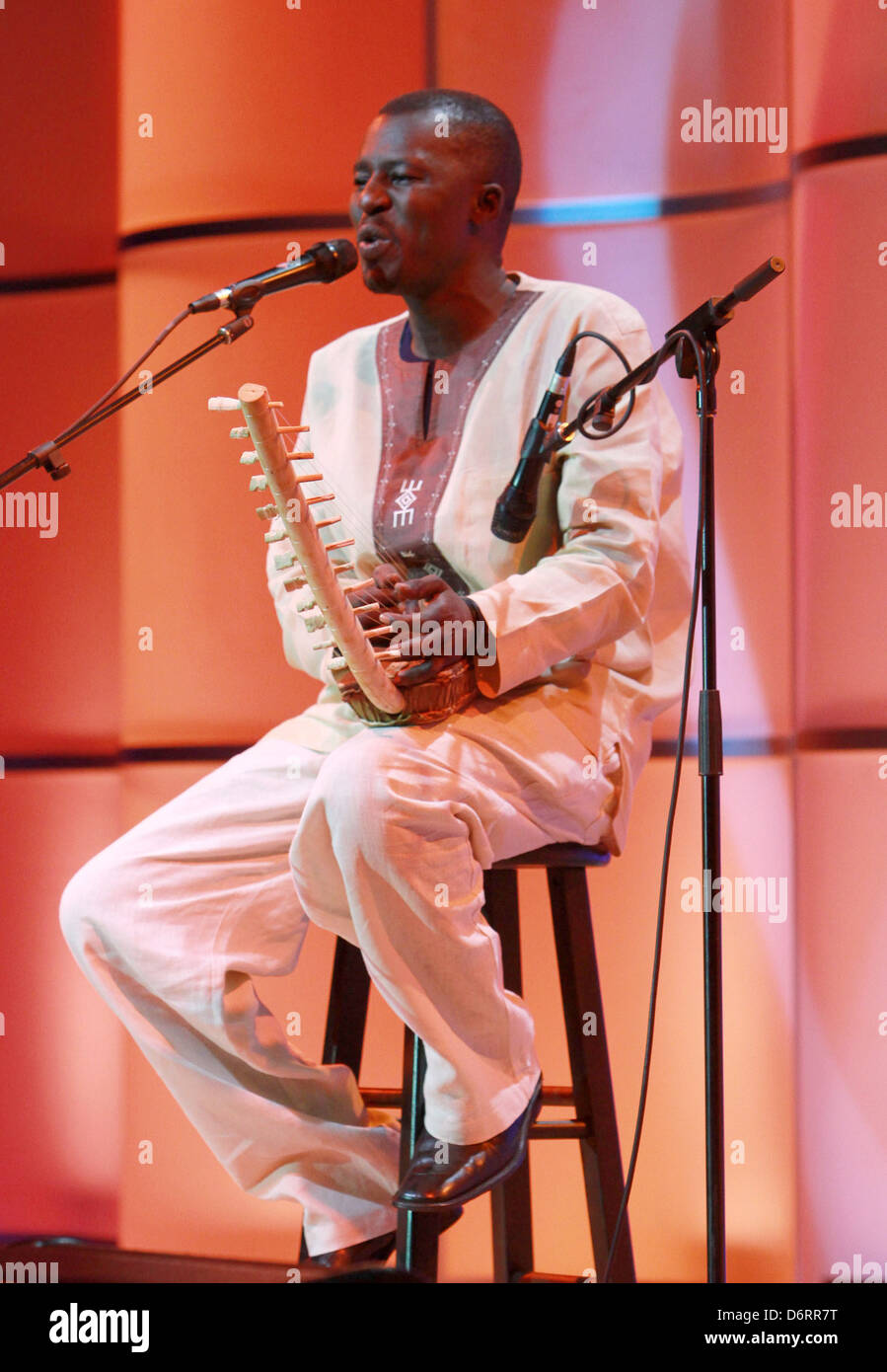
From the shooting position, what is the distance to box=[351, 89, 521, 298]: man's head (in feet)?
7.18

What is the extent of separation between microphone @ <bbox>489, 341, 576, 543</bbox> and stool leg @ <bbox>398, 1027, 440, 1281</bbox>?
2.31ft

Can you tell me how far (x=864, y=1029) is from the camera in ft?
8.30

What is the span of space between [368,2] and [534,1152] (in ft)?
7.36

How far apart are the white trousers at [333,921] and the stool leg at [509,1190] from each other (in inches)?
5.0

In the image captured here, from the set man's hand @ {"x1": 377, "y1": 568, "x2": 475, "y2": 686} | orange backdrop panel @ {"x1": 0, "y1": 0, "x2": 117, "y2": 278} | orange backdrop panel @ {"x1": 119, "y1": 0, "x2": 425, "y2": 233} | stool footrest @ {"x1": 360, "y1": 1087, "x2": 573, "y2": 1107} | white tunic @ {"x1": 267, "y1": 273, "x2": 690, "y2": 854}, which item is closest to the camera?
man's hand @ {"x1": 377, "y1": 568, "x2": 475, "y2": 686}

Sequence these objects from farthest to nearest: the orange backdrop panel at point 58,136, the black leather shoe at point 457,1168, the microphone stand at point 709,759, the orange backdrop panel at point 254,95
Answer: the orange backdrop panel at point 58,136
the orange backdrop panel at point 254,95
the black leather shoe at point 457,1168
the microphone stand at point 709,759

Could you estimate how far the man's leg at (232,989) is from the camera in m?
2.03

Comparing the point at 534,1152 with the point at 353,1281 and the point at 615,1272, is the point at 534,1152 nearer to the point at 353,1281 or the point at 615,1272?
the point at 615,1272

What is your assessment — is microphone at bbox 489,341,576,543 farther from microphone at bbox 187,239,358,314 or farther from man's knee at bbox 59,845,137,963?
man's knee at bbox 59,845,137,963

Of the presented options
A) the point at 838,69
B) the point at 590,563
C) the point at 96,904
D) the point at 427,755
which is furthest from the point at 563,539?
the point at 838,69

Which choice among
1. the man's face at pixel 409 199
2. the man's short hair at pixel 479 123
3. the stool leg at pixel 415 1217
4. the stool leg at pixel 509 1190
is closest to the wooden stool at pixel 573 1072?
the stool leg at pixel 509 1190

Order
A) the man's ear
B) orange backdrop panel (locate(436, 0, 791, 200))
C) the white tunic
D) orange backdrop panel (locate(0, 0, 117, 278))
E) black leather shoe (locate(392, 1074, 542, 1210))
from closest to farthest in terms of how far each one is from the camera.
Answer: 1. black leather shoe (locate(392, 1074, 542, 1210))
2. the white tunic
3. the man's ear
4. orange backdrop panel (locate(436, 0, 791, 200))
5. orange backdrop panel (locate(0, 0, 117, 278))

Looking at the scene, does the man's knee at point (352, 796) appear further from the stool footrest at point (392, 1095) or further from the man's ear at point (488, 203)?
the man's ear at point (488, 203)

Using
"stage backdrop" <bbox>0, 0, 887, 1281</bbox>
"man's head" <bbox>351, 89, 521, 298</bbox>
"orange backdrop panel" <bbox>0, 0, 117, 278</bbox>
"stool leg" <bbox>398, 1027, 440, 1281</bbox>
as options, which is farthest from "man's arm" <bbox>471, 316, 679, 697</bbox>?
"orange backdrop panel" <bbox>0, 0, 117, 278</bbox>
